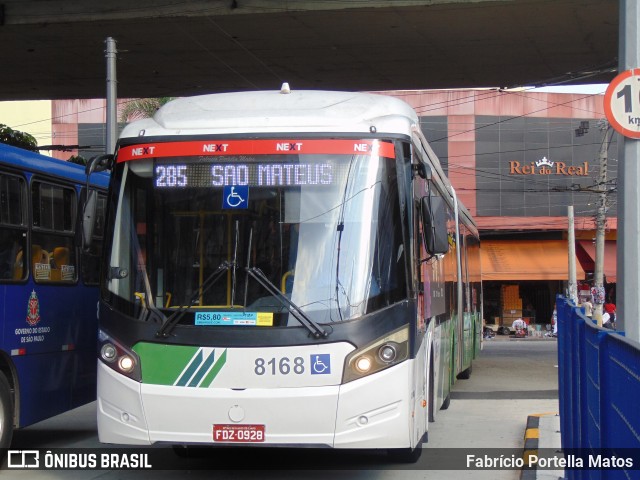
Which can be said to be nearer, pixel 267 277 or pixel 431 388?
pixel 267 277

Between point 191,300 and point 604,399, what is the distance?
381 cm

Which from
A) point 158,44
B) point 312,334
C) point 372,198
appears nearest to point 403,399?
point 312,334

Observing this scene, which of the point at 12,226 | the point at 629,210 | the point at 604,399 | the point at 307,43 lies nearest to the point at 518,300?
the point at 307,43

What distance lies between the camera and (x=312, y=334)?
24.0 feet

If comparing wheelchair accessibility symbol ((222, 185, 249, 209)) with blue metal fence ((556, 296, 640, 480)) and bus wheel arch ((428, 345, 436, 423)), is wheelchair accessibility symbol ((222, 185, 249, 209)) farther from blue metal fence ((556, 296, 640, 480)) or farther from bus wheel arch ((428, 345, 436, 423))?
bus wheel arch ((428, 345, 436, 423))

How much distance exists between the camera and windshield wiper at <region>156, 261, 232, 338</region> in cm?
755

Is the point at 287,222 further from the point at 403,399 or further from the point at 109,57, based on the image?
the point at 109,57

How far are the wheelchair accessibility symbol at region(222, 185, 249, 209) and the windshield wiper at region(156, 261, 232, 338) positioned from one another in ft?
1.58

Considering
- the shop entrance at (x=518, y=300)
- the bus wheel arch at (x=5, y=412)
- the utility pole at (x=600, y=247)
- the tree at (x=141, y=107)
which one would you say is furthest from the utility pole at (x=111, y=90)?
the shop entrance at (x=518, y=300)

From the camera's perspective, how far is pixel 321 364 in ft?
24.0

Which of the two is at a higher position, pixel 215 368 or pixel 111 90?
pixel 111 90

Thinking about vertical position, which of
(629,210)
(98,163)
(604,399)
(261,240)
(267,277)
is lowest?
(604,399)

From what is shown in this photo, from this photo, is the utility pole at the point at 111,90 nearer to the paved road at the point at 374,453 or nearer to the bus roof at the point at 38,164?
the paved road at the point at 374,453

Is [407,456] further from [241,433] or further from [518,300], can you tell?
[518,300]
